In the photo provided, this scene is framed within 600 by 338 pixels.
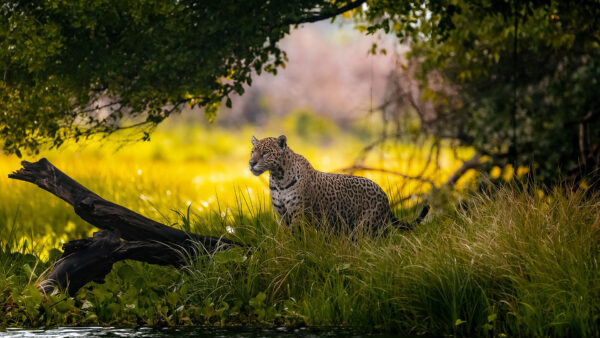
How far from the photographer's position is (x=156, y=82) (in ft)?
33.5

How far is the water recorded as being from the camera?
21.1 feet

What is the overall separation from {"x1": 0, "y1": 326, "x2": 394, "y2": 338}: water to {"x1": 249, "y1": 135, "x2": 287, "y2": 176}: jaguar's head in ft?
6.51

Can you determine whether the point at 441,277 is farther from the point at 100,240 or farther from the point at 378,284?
the point at 100,240

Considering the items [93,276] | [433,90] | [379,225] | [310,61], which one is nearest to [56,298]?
[93,276]

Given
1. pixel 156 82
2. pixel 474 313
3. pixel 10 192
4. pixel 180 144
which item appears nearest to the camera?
pixel 474 313

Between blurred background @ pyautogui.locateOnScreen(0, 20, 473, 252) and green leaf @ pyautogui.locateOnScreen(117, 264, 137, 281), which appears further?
blurred background @ pyautogui.locateOnScreen(0, 20, 473, 252)

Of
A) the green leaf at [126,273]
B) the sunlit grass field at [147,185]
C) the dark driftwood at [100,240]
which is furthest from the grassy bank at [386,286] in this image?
the sunlit grass field at [147,185]

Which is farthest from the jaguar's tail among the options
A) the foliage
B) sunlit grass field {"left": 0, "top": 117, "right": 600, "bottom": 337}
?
the foliage

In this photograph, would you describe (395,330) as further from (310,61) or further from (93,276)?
(310,61)

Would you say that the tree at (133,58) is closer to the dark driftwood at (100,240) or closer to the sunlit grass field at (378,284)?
the sunlit grass field at (378,284)

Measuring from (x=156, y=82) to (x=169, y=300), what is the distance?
3.90m

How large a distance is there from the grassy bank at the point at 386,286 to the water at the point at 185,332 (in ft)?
0.71

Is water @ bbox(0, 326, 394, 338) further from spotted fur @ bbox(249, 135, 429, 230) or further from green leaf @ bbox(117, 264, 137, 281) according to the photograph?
spotted fur @ bbox(249, 135, 429, 230)

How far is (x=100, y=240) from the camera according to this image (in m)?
7.08
